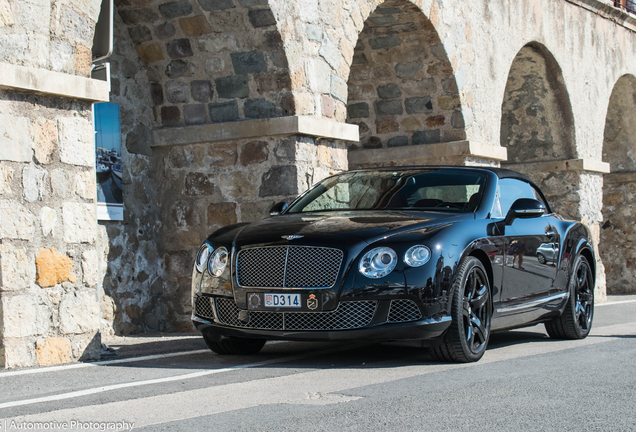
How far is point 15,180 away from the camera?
6289 millimetres

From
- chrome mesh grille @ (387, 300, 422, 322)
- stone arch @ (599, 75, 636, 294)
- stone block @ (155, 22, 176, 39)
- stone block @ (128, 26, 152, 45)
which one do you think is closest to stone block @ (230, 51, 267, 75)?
stone block @ (155, 22, 176, 39)

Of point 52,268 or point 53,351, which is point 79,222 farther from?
point 53,351

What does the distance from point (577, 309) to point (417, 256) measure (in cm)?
268

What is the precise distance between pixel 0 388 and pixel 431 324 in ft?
8.60

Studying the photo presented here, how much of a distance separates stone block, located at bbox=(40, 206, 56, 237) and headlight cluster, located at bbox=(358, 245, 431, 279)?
2.30 meters

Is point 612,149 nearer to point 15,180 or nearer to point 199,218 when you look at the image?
point 199,218

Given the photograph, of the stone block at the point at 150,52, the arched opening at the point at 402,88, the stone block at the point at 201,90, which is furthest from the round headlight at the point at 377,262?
the arched opening at the point at 402,88

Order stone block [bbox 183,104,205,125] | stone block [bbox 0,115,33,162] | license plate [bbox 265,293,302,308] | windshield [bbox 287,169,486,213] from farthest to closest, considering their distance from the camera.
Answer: stone block [bbox 183,104,205,125], windshield [bbox 287,169,486,213], stone block [bbox 0,115,33,162], license plate [bbox 265,293,302,308]

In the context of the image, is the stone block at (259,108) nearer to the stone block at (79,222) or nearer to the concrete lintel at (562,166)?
the stone block at (79,222)

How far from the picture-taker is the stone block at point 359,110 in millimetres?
12906

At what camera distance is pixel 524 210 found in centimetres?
683

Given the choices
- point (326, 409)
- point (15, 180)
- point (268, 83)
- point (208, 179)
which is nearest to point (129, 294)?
point (208, 179)

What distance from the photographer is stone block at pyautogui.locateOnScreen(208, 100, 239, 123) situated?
959 centimetres

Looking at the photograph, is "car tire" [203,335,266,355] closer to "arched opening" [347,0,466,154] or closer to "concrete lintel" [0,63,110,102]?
"concrete lintel" [0,63,110,102]
